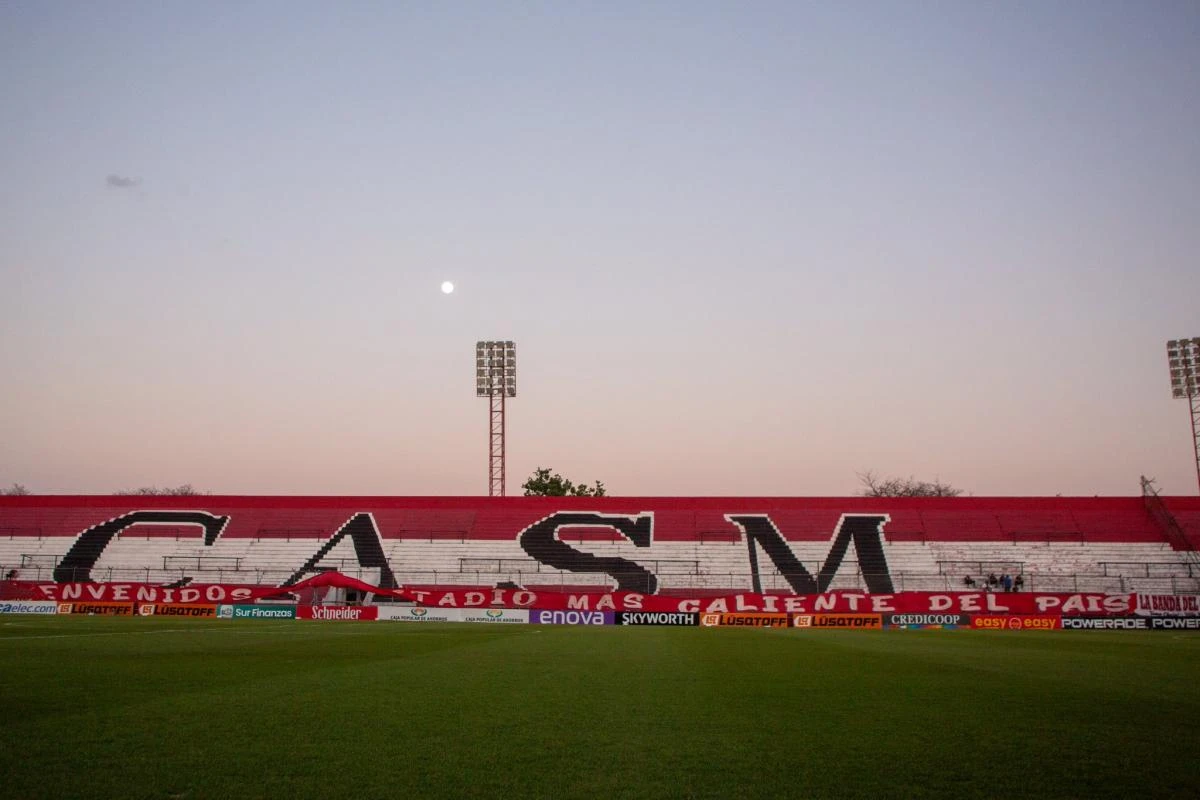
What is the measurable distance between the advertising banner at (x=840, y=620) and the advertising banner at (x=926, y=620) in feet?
1.74

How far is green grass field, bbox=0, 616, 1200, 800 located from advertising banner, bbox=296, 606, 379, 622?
2383cm

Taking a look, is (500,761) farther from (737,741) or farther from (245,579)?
(245,579)

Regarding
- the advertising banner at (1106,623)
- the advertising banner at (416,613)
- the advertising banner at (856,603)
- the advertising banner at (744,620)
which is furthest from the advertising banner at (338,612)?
the advertising banner at (1106,623)

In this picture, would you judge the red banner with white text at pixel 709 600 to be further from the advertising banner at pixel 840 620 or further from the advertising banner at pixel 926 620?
the advertising banner at pixel 840 620

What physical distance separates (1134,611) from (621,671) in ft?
111

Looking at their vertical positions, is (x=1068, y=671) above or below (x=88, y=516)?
below

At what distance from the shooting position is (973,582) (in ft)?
154

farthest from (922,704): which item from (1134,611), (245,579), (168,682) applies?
(245,579)

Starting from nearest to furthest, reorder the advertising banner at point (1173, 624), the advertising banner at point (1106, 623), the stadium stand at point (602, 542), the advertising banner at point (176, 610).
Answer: the advertising banner at point (1173, 624), the advertising banner at point (1106, 623), the advertising banner at point (176, 610), the stadium stand at point (602, 542)

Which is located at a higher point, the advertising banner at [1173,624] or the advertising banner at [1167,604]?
the advertising banner at [1167,604]

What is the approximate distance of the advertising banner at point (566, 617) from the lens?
127 feet

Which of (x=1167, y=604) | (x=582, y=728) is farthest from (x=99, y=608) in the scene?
(x=1167, y=604)

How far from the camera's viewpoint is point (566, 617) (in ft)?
128

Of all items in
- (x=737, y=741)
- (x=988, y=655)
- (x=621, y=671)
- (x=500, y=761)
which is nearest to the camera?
(x=500, y=761)
